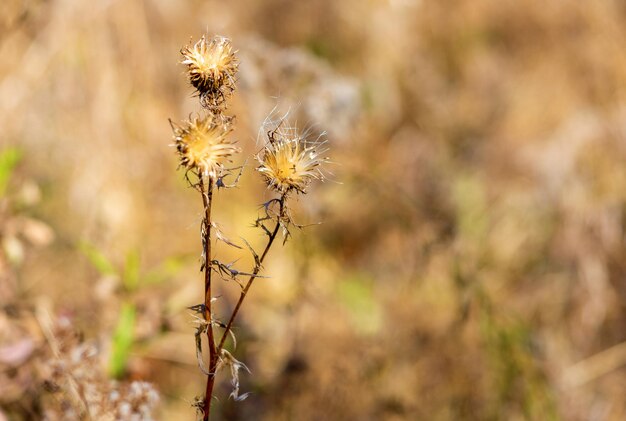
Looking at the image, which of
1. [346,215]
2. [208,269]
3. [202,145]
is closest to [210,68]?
[202,145]

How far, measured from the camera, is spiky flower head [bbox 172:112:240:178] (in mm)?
837

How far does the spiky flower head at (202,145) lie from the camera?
0.84m

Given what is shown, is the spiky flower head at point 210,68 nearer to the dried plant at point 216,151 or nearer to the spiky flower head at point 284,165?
the dried plant at point 216,151

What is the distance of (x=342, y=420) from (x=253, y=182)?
1601 millimetres

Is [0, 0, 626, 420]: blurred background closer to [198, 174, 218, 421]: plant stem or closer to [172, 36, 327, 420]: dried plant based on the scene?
[198, 174, 218, 421]: plant stem

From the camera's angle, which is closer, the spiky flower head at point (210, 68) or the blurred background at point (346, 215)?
the spiky flower head at point (210, 68)

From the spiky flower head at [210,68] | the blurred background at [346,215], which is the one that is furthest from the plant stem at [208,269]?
the blurred background at [346,215]

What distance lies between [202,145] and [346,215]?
2.49 m

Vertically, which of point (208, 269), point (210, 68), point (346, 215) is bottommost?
point (208, 269)

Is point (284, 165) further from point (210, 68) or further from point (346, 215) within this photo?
point (346, 215)

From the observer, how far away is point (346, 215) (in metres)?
3.30

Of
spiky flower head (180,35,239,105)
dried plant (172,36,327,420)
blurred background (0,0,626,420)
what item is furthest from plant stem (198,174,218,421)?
blurred background (0,0,626,420)

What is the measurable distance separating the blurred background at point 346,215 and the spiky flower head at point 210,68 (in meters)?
0.74

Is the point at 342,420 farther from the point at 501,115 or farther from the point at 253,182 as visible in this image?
the point at 501,115
